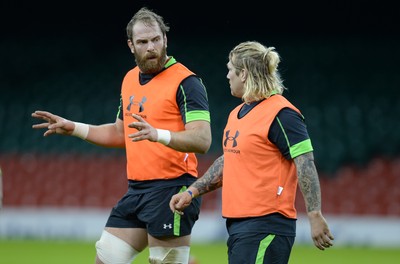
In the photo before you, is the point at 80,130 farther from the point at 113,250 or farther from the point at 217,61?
the point at 217,61

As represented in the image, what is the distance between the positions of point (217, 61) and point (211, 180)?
1577 cm

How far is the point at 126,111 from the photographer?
19.2ft

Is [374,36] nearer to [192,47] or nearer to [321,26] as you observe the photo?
[321,26]

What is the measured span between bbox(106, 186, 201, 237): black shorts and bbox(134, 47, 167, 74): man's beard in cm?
78

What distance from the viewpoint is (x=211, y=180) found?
544cm

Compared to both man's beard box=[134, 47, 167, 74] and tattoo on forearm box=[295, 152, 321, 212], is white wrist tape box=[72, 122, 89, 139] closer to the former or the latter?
man's beard box=[134, 47, 167, 74]

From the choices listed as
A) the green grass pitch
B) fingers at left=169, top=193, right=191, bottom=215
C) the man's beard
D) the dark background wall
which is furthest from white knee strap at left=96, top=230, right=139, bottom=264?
the dark background wall

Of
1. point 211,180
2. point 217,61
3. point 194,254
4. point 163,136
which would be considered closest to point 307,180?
point 211,180

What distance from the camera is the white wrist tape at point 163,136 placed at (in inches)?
205

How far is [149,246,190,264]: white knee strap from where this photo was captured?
562 centimetres

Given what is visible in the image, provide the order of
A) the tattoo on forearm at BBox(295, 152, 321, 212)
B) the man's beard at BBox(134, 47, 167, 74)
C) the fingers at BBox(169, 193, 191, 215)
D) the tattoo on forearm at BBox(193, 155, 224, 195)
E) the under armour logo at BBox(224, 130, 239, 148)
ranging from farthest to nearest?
the man's beard at BBox(134, 47, 167, 74), the tattoo on forearm at BBox(193, 155, 224, 195), the fingers at BBox(169, 193, 191, 215), the under armour logo at BBox(224, 130, 239, 148), the tattoo on forearm at BBox(295, 152, 321, 212)

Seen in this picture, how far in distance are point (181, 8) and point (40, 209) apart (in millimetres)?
9377

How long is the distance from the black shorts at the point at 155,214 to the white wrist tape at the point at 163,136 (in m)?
0.49

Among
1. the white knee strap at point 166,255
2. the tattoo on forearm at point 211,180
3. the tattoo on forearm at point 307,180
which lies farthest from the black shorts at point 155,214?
the tattoo on forearm at point 307,180
